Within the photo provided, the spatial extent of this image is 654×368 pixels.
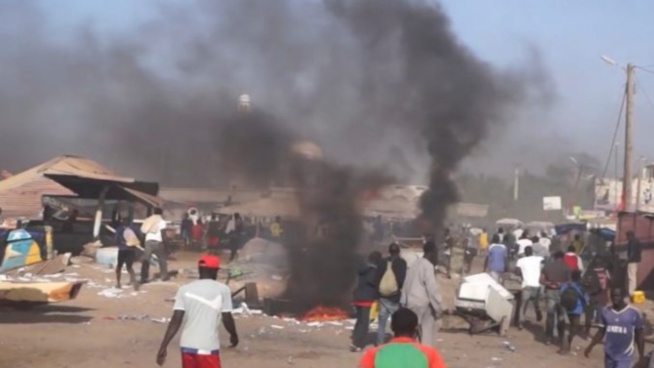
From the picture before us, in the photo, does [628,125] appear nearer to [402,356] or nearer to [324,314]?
[324,314]

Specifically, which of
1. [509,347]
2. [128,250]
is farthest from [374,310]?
[128,250]

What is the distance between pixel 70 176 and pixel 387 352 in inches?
719

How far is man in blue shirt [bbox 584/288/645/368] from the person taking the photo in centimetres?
736

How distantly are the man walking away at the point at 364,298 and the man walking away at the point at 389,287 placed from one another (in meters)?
0.22

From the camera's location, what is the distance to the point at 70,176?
20859mm

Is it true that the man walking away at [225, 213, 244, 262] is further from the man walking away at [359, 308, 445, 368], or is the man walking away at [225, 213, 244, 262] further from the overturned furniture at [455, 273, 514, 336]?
the man walking away at [359, 308, 445, 368]

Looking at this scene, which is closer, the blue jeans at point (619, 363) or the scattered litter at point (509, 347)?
the blue jeans at point (619, 363)

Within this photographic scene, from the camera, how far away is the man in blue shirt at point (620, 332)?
7363 millimetres

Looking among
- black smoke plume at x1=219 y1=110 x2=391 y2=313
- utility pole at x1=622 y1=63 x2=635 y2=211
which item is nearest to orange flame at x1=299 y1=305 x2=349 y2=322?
black smoke plume at x1=219 y1=110 x2=391 y2=313

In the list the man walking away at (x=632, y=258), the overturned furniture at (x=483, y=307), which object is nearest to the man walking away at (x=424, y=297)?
the overturned furniture at (x=483, y=307)

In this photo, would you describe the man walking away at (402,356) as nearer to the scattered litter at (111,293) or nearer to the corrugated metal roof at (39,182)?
the scattered litter at (111,293)

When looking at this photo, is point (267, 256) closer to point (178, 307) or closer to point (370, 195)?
point (370, 195)

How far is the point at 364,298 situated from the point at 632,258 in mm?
10250

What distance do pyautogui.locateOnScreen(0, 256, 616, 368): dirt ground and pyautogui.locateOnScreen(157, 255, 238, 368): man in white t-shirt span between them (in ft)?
10.7
